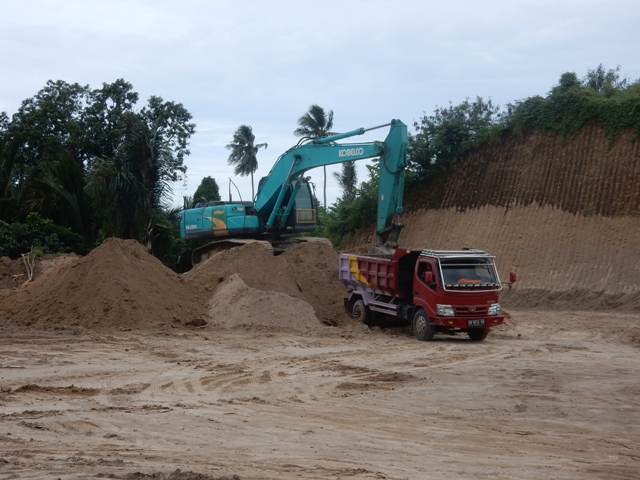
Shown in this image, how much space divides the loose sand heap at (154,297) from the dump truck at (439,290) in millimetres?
2300

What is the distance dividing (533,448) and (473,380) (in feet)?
15.3

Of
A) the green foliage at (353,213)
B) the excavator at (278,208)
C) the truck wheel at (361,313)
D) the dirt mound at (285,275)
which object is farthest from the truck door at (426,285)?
the green foliage at (353,213)

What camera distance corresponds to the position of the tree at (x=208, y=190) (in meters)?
53.6

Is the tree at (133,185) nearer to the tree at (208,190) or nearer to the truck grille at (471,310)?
the tree at (208,190)

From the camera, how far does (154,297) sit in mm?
20594

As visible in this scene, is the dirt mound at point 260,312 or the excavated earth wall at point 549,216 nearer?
the dirt mound at point 260,312

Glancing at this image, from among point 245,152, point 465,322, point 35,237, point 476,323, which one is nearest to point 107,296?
point 465,322

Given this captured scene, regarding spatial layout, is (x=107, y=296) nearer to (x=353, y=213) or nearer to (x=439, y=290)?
(x=439, y=290)

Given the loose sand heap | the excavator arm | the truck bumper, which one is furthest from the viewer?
the excavator arm

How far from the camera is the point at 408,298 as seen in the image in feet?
65.5

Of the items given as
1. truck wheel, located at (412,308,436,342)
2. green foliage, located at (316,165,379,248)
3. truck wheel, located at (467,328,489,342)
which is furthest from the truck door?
green foliage, located at (316,165,379,248)

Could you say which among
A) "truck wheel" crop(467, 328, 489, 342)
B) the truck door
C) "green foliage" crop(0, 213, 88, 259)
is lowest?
"truck wheel" crop(467, 328, 489, 342)

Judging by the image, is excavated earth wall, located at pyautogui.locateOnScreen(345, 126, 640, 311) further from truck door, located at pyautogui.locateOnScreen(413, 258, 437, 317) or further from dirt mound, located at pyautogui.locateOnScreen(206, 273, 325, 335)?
dirt mound, located at pyautogui.locateOnScreen(206, 273, 325, 335)

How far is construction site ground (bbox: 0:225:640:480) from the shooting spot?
25.3 feet
